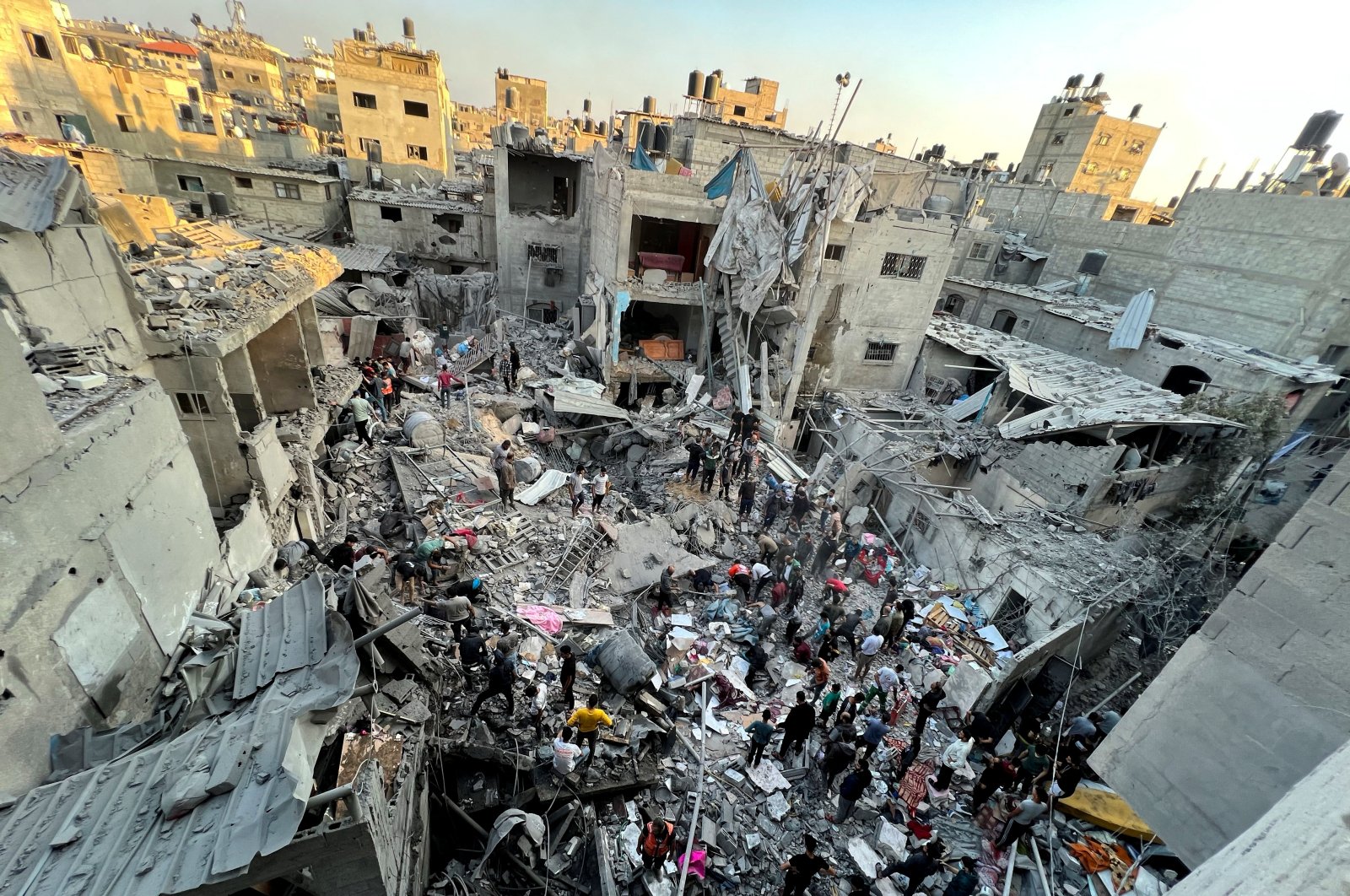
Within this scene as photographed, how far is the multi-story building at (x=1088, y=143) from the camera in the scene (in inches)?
1287

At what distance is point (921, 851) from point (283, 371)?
1317cm

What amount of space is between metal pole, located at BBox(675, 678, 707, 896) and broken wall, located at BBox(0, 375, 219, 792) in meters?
5.57

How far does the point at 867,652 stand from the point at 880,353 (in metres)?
13.2

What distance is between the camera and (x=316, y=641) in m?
4.24

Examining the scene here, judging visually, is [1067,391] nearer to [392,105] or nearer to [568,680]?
[568,680]

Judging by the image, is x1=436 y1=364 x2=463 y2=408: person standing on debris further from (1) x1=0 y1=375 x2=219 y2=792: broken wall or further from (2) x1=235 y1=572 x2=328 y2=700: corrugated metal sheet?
(2) x1=235 y1=572 x2=328 y2=700: corrugated metal sheet

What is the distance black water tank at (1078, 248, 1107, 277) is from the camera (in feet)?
77.8

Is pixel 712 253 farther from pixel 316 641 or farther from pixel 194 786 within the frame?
pixel 194 786

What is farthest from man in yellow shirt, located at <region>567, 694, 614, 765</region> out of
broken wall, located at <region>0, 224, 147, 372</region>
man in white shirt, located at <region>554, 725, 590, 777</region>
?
broken wall, located at <region>0, 224, 147, 372</region>

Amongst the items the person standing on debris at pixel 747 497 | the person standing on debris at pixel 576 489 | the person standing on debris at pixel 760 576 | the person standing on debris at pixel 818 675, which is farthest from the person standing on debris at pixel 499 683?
the person standing on debris at pixel 747 497

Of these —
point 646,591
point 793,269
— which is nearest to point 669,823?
point 646,591

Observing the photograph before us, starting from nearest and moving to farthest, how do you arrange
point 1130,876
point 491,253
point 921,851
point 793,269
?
1. point 921,851
2. point 1130,876
3. point 793,269
4. point 491,253

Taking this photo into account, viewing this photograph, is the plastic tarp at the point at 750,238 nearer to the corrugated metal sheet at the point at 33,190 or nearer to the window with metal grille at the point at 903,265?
the window with metal grille at the point at 903,265

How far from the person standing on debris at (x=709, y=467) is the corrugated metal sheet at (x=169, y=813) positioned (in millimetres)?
Result: 9989
